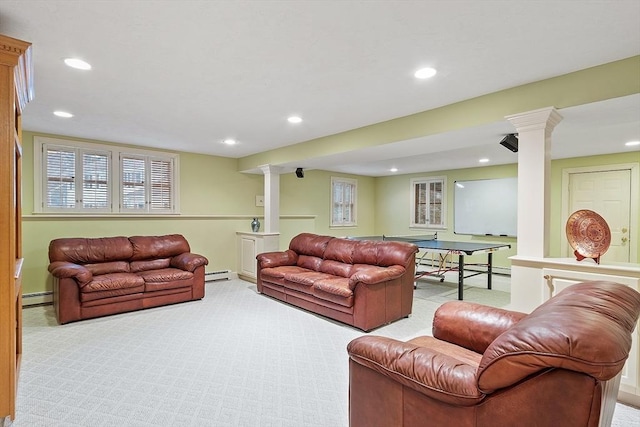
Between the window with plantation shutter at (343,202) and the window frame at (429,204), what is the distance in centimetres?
150

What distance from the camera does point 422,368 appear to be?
1.35m

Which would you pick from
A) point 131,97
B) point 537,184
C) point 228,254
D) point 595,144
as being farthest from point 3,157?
point 595,144

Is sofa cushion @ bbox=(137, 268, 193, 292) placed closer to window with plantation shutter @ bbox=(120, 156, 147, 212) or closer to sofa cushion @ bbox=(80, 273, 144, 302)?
sofa cushion @ bbox=(80, 273, 144, 302)

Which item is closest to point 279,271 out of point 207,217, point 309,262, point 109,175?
point 309,262

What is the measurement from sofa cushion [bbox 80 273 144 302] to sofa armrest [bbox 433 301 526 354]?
146 inches

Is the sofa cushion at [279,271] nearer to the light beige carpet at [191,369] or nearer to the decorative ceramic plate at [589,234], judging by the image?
the light beige carpet at [191,369]

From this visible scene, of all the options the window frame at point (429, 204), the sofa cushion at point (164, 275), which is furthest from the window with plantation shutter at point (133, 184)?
the window frame at point (429, 204)

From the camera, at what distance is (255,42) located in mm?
2102

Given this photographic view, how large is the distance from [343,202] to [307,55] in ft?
21.1

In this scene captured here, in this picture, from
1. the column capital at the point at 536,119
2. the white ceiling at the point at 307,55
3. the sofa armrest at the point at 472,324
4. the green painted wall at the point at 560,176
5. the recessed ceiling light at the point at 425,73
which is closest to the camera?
the white ceiling at the point at 307,55

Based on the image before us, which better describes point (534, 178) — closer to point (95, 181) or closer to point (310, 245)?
point (310, 245)

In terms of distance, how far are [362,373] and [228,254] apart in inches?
205

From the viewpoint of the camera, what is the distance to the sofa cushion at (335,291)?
3643mm

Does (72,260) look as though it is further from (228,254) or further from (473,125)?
(473,125)
